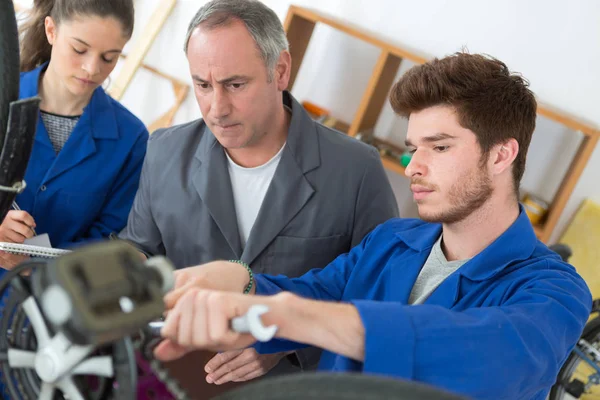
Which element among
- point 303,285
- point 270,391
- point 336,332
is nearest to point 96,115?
point 303,285

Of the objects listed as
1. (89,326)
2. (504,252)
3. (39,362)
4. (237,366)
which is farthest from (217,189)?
(89,326)

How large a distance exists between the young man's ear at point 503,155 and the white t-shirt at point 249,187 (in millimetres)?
620

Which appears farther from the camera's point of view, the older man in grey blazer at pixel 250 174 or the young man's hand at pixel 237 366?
the older man in grey blazer at pixel 250 174

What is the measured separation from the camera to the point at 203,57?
4.91 ft

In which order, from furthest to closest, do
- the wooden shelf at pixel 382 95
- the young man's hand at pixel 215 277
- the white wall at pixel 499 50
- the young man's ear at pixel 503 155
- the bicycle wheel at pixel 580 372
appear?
the white wall at pixel 499 50, the wooden shelf at pixel 382 95, the bicycle wheel at pixel 580 372, the young man's ear at pixel 503 155, the young man's hand at pixel 215 277

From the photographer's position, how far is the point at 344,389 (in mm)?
393

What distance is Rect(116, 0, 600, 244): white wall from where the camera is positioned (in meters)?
3.07

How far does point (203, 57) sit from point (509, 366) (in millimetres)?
1043

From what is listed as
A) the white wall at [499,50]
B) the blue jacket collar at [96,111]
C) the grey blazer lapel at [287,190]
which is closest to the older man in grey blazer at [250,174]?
the grey blazer lapel at [287,190]

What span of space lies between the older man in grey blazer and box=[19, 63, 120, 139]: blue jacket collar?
8.4 inches

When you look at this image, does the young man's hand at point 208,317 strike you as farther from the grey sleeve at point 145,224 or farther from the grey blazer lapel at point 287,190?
the grey sleeve at point 145,224

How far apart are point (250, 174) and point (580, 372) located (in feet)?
6.72

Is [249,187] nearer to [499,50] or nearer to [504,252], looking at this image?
[504,252]

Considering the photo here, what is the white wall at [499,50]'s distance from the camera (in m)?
3.07
